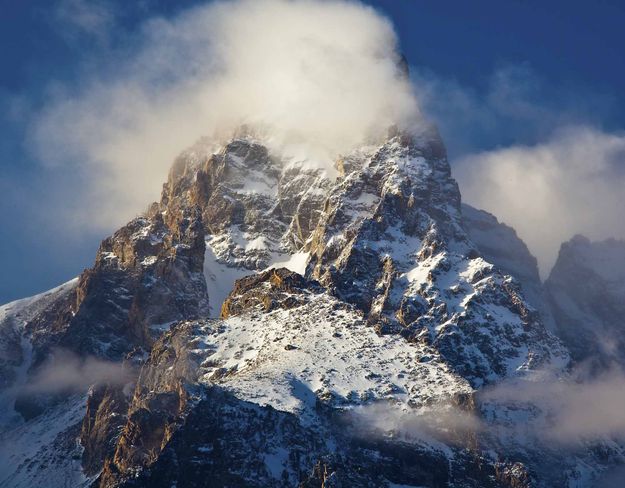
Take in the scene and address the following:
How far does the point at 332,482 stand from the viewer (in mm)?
198625
